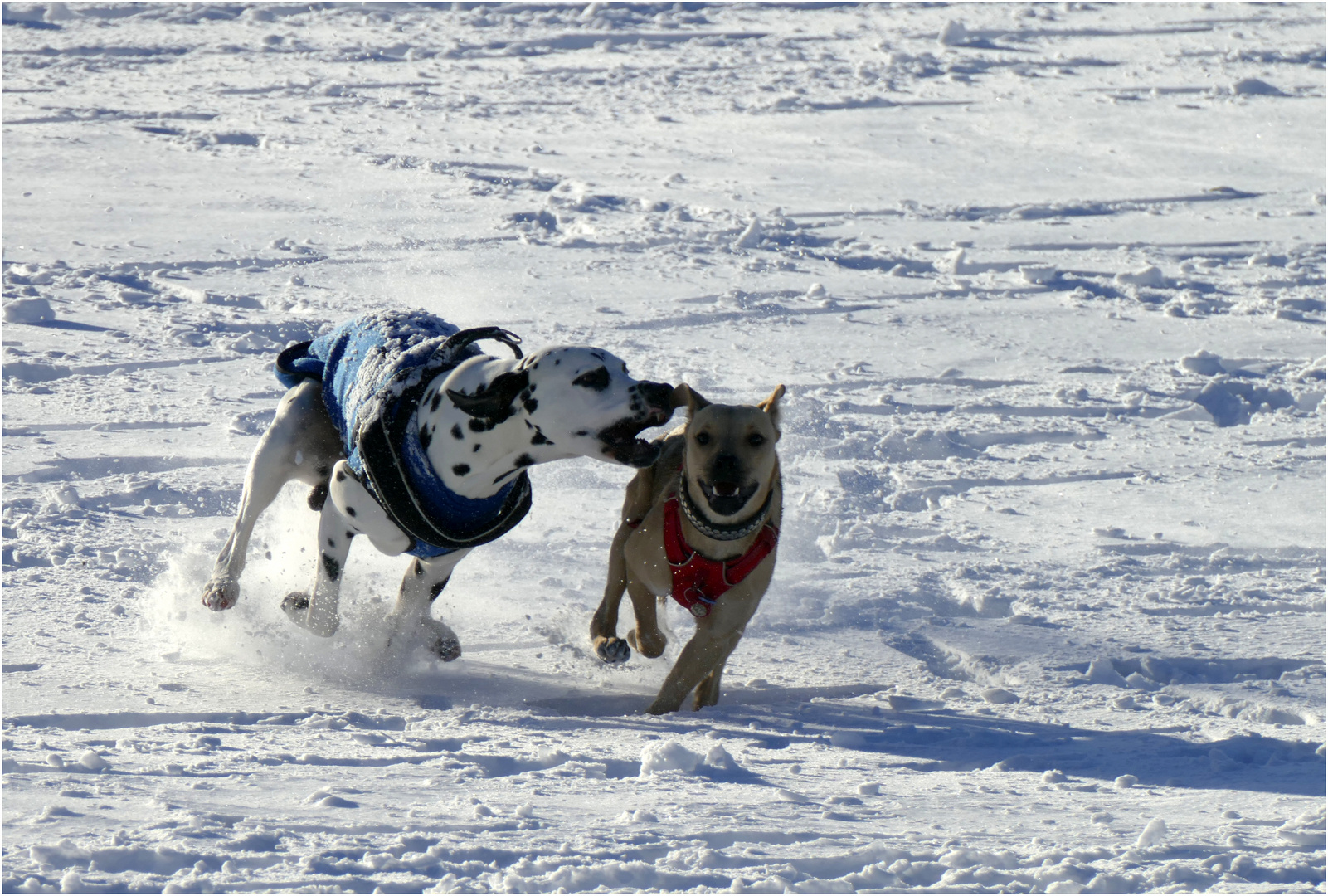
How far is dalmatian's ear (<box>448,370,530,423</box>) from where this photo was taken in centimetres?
399

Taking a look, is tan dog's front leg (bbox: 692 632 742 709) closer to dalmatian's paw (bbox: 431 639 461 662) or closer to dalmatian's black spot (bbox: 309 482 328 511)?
dalmatian's paw (bbox: 431 639 461 662)

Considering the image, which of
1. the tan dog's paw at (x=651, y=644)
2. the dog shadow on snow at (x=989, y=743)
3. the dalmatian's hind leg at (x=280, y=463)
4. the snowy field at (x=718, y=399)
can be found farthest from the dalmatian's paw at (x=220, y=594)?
the tan dog's paw at (x=651, y=644)

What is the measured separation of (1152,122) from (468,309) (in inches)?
278

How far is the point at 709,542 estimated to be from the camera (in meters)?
4.55

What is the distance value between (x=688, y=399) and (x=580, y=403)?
520mm

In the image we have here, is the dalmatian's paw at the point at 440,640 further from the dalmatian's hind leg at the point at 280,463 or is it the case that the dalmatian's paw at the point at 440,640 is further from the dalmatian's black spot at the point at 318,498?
the dalmatian's hind leg at the point at 280,463

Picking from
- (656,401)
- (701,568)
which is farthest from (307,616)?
(656,401)

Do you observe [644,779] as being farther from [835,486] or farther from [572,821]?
[835,486]

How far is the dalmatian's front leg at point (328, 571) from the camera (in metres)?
4.73

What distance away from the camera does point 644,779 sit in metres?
3.83

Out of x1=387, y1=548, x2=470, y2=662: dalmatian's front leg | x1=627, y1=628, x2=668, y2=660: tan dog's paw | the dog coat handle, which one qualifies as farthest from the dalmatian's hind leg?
x1=627, y1=628, x2=668, y2=660: tan dog's paw

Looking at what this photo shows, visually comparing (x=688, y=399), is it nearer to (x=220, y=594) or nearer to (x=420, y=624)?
(x=420, y=624)

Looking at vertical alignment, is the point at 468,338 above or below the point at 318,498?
above

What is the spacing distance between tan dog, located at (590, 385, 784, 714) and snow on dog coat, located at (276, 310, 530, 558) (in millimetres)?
489
